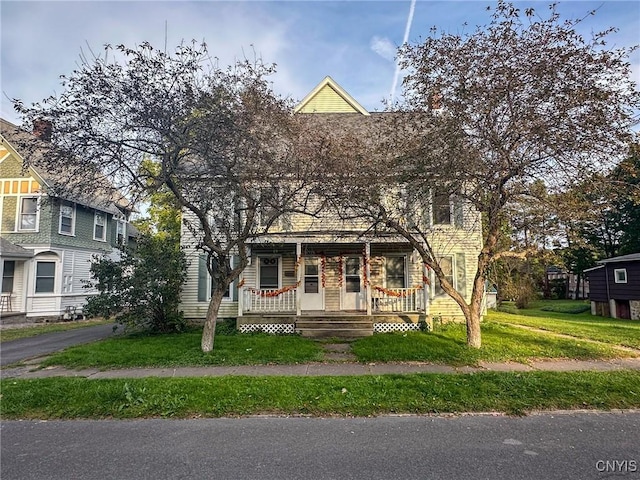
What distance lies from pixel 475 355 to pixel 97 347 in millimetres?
10250

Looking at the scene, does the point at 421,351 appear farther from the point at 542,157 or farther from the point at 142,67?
the point at 142,67

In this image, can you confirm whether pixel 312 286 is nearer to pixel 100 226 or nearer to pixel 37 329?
pixel 37 329

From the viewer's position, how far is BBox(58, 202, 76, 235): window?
19438 mm

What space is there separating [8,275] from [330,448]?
2081 centimetres

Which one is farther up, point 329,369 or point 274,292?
point 274,292

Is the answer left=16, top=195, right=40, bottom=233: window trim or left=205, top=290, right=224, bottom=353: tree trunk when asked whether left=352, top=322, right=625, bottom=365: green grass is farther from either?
left=16, top=195, right=40, bottom=233: window trim

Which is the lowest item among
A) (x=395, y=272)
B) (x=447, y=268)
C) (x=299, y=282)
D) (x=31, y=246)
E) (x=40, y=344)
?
(x=40, y=344)

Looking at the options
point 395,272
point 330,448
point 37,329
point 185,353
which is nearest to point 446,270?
point 395,272

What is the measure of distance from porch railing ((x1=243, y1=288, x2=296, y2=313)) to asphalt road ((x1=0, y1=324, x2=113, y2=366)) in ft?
17.7

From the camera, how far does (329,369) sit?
8.03 m

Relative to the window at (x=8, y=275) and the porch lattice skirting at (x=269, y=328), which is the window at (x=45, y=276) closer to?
the window at (x=8, y=275)

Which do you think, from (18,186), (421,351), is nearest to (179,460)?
(421,351)

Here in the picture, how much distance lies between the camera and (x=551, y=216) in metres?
8.93

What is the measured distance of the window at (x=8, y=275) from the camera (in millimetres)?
18203
